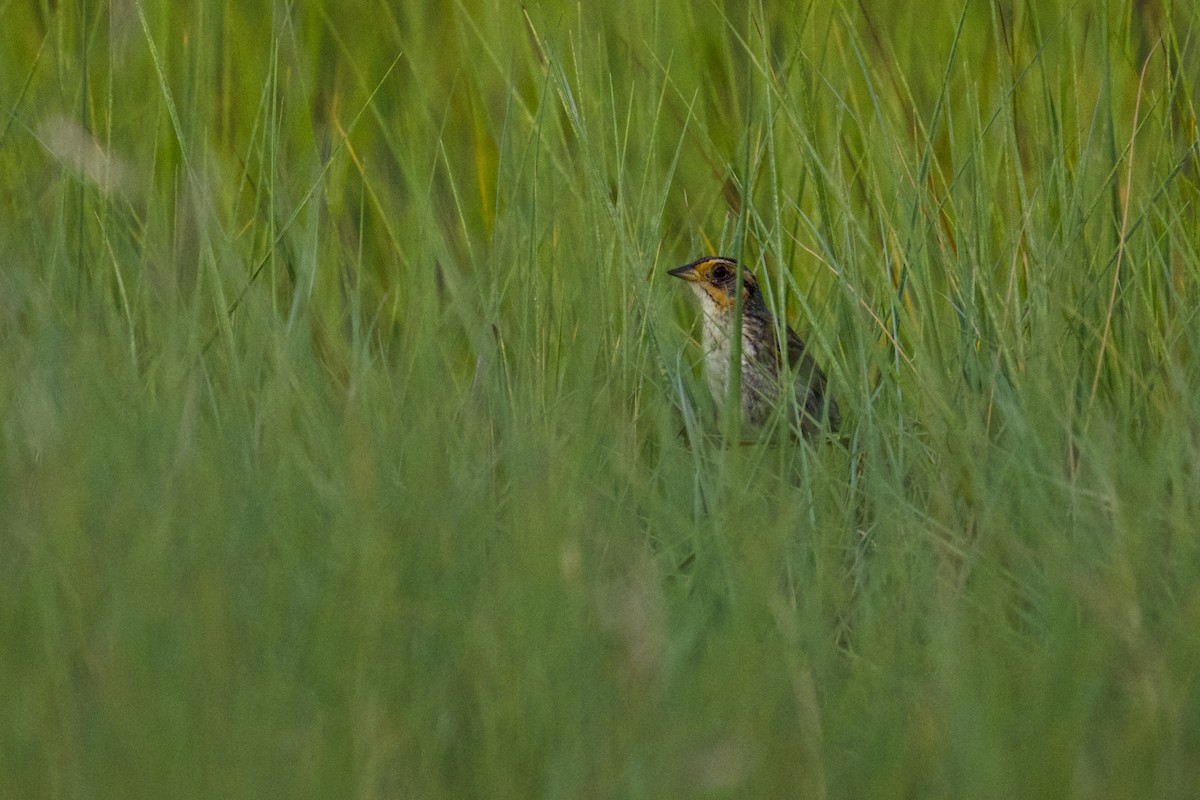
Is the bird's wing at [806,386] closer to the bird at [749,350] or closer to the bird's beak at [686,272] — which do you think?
the bird at [749,350]

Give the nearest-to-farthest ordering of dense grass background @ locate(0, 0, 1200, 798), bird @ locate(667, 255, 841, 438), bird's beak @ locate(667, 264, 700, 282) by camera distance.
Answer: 1. dense grass background @ locate(0, 0, 1200, 798)
2. bird @ locate(667, 255, 841, 438)
3. bird's beak @ locate(667, 264, 700, 282)

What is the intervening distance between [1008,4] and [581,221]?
1642 millimetres

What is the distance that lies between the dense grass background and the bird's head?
79 millimetres

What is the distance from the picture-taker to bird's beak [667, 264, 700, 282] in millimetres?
3199

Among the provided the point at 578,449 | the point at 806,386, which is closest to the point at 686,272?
the point at 806,386

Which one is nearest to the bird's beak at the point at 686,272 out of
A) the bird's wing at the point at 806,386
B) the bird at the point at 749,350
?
the bird at the point at 749,350

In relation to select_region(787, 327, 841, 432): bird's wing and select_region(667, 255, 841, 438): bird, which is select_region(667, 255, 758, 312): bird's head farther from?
select_region(787, 327, 841, 432): bird's wing

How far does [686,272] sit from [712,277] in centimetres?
9

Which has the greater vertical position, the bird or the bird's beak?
the bird's beak

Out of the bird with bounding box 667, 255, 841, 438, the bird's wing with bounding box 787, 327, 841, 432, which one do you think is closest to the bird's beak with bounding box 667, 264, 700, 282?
the bird with bounding box 667, 255, 841, 438

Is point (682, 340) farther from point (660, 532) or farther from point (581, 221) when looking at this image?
point (660, 532)

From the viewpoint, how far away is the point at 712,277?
3299 mm

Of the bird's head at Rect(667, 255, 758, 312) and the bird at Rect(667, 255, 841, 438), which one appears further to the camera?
the bird's head at Rect(667, 255, 758, 312)

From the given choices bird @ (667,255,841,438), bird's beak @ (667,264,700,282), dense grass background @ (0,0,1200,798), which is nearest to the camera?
dense grass background @ (0,0,1200,798)
